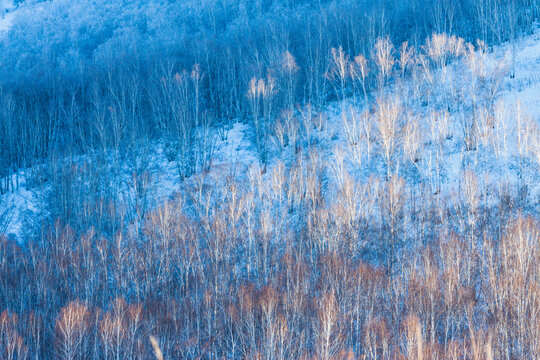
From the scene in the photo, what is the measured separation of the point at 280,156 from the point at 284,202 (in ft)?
21.9

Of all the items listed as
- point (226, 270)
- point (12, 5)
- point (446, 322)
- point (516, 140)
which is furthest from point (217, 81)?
point (12, 5)

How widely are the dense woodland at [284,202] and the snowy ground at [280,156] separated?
1.93 ft

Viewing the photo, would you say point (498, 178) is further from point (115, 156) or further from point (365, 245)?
point (115, 156)

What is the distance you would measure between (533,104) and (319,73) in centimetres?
2192

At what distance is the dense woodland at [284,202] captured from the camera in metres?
18.3

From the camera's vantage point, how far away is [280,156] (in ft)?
124

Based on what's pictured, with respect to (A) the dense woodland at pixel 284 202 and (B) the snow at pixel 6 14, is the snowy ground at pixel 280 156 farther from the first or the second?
(B) the snow at pixel 6 14

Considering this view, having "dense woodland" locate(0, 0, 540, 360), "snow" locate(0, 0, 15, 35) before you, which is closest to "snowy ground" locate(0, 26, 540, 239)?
"dense woodland" locate(0, 0, 540, 360)

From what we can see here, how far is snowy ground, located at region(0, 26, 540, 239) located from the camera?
99.5 feet

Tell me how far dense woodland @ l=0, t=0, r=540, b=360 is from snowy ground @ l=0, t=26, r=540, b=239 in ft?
1.93

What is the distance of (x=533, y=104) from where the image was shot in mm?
32719

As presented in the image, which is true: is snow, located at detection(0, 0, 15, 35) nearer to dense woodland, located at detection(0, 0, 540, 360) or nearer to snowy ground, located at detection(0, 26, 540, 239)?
dense woodland, located at detection(0, 0, 540, 360)

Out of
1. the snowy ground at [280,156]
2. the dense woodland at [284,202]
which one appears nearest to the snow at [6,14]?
the dense woodland at [284,202]

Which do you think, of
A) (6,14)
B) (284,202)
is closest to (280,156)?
(284,202)
